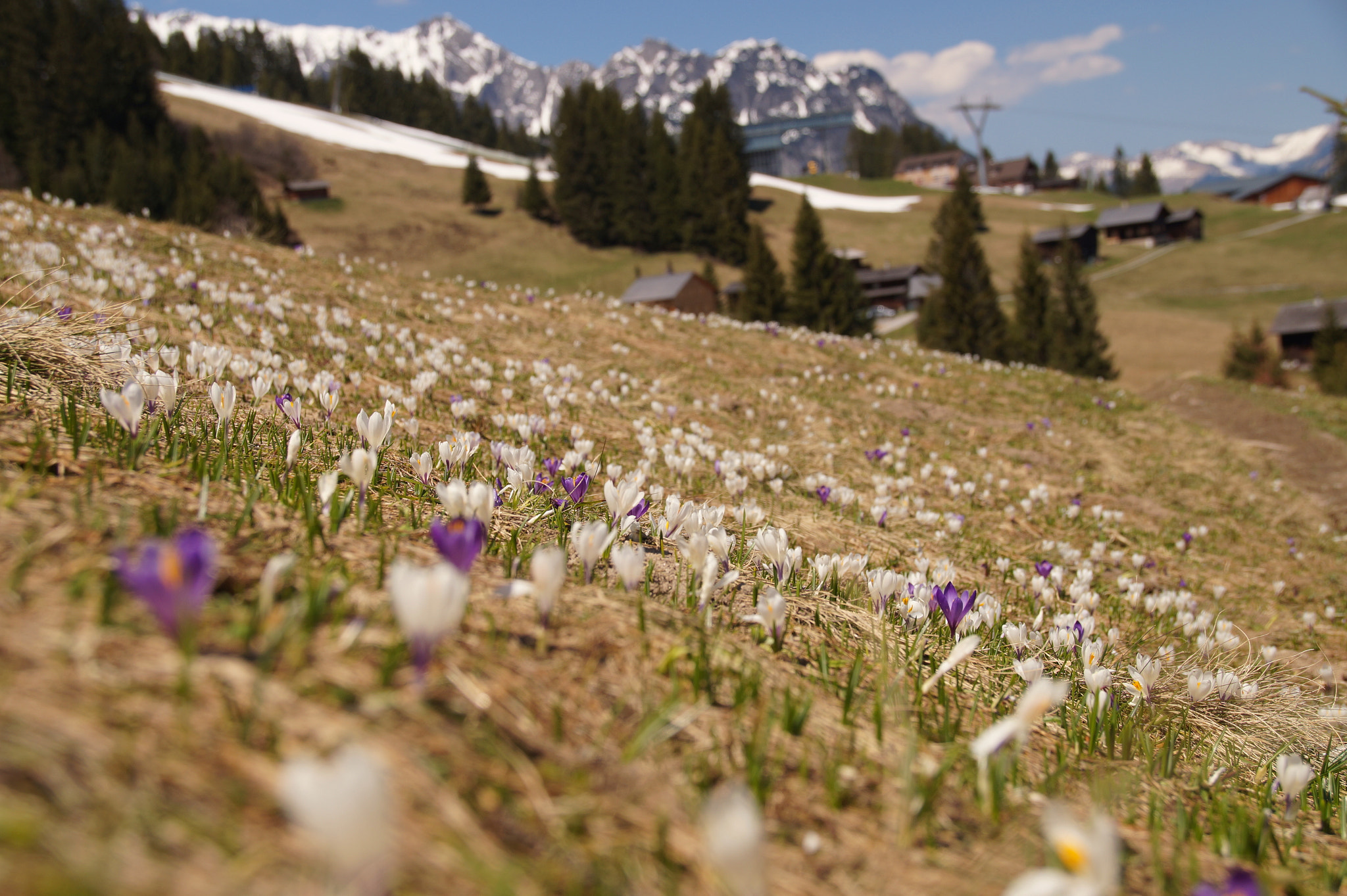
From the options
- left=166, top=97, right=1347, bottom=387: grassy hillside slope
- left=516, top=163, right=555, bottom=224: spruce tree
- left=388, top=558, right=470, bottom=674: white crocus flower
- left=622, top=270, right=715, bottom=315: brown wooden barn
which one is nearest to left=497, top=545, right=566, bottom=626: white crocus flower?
left=388, top=558, right=470, bottom=674: white crocus flower

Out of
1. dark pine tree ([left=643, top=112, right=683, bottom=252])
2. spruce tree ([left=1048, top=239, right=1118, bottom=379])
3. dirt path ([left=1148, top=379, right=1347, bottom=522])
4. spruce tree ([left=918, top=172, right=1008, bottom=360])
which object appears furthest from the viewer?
dark pine tree ([left=643, top=112, right=683, bottom=252])

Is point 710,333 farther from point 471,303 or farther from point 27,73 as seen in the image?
point 27,73

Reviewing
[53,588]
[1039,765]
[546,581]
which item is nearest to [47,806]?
[53,588]

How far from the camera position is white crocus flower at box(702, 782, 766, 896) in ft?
3.17

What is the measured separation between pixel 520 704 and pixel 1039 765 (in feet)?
5.52

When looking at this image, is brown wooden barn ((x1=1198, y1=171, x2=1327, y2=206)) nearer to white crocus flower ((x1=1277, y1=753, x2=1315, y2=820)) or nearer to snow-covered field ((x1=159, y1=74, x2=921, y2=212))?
snow-covered field ((x1=159, y1=74, x2=921, y2=212))

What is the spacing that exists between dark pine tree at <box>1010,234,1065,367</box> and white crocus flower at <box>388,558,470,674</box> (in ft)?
127

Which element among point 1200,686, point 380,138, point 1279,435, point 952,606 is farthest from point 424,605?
point 380,138

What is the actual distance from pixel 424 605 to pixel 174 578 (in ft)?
1.33

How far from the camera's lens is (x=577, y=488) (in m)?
3.32

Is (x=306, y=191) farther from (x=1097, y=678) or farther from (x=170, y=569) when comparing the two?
(x=1097, y=678)

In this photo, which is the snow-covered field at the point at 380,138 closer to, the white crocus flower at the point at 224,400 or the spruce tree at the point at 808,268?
the spruce tree at the point at 808,268

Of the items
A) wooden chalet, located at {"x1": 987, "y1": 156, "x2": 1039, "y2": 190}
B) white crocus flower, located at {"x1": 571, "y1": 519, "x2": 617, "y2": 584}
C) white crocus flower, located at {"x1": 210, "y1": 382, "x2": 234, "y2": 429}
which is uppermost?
wooden chalet, located at {"x1": 987, "y1": 156, "x2": 1039, "y2": 190}

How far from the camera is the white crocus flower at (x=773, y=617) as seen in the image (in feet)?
7.30
